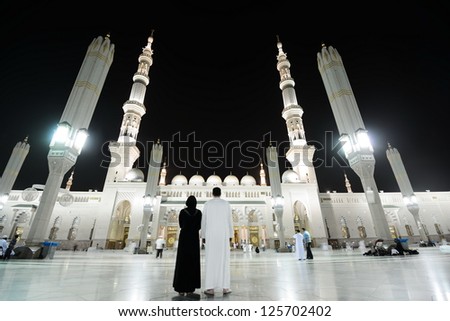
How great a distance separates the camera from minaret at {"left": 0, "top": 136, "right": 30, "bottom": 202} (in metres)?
19.7

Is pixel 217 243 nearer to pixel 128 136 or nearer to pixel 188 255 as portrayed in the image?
pixel 188 255

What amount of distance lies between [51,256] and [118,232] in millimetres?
18950

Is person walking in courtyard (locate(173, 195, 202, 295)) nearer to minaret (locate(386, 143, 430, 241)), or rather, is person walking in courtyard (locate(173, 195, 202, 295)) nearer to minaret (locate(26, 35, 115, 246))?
minaret (locate(26, 35, 115, 246))

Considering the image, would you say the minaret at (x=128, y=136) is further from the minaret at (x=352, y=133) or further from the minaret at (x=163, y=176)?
the minaret at (x=352, y=133)

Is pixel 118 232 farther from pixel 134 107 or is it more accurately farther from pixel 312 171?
pixel 312 171

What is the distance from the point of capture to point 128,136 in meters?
30.2

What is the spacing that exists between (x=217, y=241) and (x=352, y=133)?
40.0ft

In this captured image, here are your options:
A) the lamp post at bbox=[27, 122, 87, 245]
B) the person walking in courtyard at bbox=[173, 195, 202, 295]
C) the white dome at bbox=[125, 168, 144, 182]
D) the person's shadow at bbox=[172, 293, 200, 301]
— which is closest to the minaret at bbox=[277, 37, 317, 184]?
the white dome at bbox=[125, 168, 144, 182]

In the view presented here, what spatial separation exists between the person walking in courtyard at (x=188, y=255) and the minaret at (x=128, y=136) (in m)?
28.3

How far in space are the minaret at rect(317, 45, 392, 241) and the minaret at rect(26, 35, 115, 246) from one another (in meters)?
14.6

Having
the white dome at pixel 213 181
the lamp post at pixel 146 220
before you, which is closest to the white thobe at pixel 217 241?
the lamp post at pixel 146 220

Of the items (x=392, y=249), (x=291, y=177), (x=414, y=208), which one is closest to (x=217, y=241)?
(x=392, y=249)
